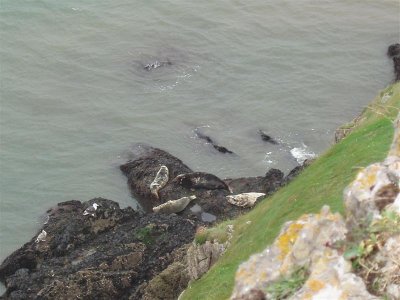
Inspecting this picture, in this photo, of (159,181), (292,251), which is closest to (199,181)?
(159,181)

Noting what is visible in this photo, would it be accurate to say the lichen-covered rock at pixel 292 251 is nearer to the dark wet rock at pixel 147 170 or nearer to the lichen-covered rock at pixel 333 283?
the lichen-covered rock at pixel 333 283

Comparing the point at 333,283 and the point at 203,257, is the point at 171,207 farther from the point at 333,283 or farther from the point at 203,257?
the point at 333,283

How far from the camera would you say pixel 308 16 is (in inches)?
2788

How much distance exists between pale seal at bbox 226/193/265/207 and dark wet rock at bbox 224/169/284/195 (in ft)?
3.94

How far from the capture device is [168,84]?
60406 millimetres

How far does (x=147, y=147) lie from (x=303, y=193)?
27753 millimetres

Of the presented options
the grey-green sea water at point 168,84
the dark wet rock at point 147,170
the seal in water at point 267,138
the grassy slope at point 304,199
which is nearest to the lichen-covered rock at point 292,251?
the grassy slope at point 304,199

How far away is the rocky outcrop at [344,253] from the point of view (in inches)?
489

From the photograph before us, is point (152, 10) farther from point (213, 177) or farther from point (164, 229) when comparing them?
point (164, 229)

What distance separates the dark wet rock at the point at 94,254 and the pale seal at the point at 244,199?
189 inches

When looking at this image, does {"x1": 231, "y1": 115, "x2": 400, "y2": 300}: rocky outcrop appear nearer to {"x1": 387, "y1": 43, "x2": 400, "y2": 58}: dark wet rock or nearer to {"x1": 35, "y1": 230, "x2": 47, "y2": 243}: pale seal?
{"x1": 35, "y1": 230, "x2": 47, "y2": 243}: pale seal

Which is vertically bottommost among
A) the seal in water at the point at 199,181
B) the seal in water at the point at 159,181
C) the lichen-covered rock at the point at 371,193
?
the seal in water at the point at 159,181

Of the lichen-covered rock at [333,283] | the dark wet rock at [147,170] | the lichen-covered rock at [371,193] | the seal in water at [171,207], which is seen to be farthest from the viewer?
the dark wet rock at [147,170]

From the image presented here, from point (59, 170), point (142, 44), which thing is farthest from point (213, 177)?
point (142, 44)
